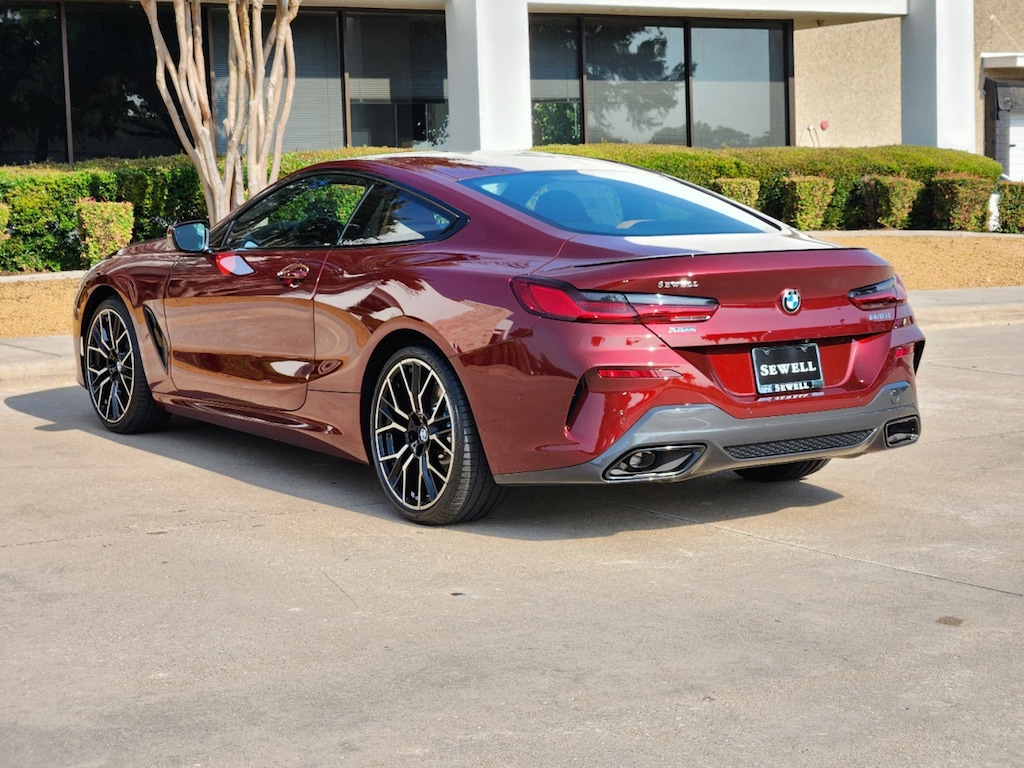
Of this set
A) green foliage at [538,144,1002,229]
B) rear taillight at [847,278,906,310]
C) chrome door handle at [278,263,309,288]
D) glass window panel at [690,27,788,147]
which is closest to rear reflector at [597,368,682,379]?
rear taillight at [847,278,906,310]

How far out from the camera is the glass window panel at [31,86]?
19.2m

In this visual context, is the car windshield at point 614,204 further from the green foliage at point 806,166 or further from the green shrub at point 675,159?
the green foliage at point 806,166

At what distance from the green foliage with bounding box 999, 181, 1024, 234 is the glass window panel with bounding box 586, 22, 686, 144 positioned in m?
5.23

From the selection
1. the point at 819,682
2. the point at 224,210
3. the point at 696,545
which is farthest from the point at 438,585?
the point at 224,210

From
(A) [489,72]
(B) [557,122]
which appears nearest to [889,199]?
(B) [557,122]

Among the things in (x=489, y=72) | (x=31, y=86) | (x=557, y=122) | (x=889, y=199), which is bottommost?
(x=889, y=199)

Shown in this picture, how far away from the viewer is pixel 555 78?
22500 mm

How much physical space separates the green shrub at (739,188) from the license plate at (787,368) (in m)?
13.9

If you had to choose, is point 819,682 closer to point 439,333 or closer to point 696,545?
point 696,545

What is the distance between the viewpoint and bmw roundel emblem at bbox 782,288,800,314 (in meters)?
5.38

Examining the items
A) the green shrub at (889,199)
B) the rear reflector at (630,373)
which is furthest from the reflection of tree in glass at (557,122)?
the rear reflector at (630,373)

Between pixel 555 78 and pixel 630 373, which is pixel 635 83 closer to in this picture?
pixel 555 78

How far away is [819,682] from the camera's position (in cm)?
395

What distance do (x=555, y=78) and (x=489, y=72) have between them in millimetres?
2588
